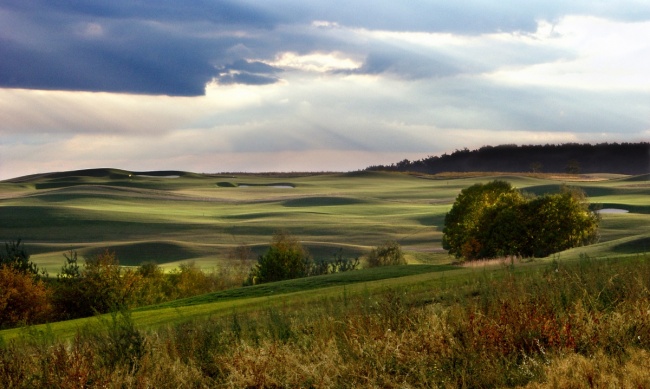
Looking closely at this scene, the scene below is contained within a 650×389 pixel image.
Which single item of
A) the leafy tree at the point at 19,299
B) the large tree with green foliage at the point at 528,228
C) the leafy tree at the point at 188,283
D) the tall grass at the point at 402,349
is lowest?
the leafy tree at the point at 188,283

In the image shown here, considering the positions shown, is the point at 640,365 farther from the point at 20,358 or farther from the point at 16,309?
the point at 16,309

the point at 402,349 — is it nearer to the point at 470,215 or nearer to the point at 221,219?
the point at 470,215

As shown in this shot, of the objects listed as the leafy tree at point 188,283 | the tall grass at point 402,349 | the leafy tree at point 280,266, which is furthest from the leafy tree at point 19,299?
the tall grass at point 402,349

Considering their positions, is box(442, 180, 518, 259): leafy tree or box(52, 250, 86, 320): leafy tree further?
box(442, 180, 518, 259): leafy tree

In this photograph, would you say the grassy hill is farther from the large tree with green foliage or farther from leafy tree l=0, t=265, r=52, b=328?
leafy tree l=0, t=265, r=52, b=328

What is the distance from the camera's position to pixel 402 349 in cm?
1262

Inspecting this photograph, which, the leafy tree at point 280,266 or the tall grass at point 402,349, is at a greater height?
the tall grass at point 402,349

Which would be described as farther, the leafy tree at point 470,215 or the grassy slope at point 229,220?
the grassy slope at point 229,220

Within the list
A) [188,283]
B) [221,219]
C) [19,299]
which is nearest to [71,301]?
[19,299]

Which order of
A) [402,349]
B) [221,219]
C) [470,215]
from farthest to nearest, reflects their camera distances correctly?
[221,219], [470,215], [402,349]

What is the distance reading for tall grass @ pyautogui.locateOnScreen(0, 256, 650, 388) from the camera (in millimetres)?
11758

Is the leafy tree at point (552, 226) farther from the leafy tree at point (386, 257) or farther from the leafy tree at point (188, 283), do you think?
the leafy tree at point (188, 283)

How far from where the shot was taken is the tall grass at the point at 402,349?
1176cm

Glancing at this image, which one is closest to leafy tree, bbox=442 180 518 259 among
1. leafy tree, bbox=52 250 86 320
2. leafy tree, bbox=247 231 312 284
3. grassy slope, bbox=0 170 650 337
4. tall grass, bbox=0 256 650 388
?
grassy slope, bbox=0 170 650 337
